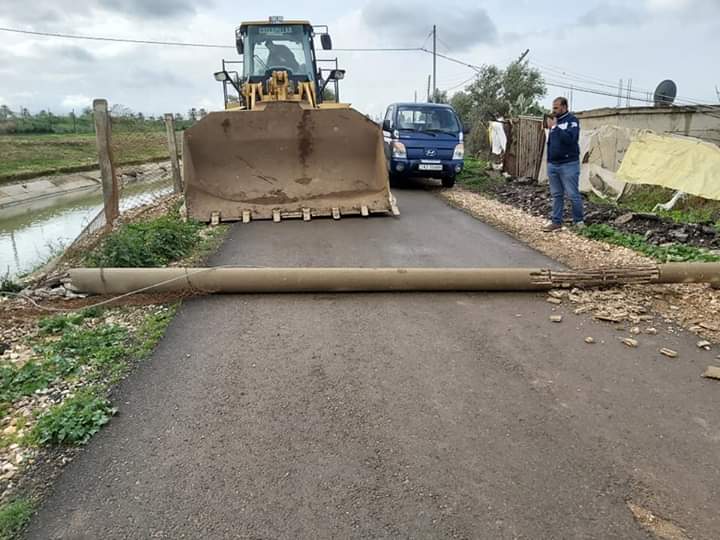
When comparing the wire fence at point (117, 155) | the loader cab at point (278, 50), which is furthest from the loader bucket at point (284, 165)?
the loader cab at point (278, 50)

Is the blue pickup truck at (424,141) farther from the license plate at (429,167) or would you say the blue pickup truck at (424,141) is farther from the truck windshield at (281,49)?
the truck windshield at (281,49)

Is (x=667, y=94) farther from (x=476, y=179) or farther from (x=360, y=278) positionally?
(x=360, y=278)

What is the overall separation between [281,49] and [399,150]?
11.5 feet

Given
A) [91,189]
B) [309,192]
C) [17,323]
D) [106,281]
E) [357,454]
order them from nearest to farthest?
A: [357,454] → [17,323] → [106,281] → [309,192] → [91,189]

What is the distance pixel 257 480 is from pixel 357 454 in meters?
0.53

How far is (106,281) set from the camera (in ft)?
16.5

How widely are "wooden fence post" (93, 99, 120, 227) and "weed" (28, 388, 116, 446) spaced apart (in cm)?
498

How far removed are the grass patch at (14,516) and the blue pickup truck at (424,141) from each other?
11013 millimetres

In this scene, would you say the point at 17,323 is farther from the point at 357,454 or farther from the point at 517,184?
the point at 517,184

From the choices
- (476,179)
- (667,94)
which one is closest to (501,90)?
(667,94)

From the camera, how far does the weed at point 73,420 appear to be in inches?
113

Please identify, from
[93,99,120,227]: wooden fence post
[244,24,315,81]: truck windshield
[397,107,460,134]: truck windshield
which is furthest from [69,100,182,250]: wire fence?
[397,107,460,134]: truck windshield

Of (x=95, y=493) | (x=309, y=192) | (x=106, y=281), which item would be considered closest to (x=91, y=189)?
(x=309, y=192)

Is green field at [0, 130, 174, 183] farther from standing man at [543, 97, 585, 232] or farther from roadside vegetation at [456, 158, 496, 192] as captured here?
roadside vegetation at [456, 158, 496, 192]
